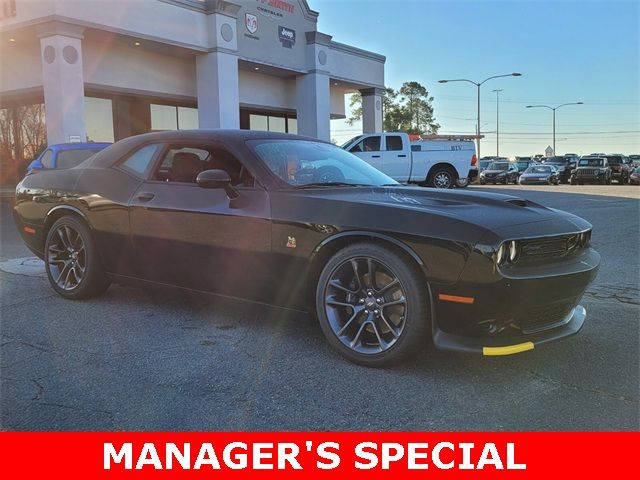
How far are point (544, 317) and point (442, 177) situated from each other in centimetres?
1670

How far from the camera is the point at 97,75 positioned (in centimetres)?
1798

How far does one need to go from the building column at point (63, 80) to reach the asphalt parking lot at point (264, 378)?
12.6m

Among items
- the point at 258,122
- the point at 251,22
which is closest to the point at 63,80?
the point at 251,22

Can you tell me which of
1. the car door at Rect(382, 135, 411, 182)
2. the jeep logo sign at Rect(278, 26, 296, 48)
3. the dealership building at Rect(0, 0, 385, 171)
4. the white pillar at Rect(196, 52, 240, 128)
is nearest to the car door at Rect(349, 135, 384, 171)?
the car door at Rect(382, 135, 411, 182)

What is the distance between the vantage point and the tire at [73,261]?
4699mm

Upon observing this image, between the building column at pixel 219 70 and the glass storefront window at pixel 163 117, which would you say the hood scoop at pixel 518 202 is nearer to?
the building column at pixel 219 70

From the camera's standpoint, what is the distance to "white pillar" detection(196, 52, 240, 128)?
19688mm

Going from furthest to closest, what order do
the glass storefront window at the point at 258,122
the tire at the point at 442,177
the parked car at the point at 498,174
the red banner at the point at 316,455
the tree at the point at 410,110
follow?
the tree at the point at 410,110 < the parked car at the point at 498,174 < the glass storefront window at the point at 258,122 < the tire at the point at 442,177 < the red banner at the point at 316,455

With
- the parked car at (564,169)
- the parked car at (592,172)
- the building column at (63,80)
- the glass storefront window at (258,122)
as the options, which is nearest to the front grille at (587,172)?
the parked car at (592,172)

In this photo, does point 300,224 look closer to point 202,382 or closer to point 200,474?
point 202,382

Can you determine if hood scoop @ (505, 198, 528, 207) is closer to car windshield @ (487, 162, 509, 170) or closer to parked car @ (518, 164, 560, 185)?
parked car @ (518, 164, 560, 185)

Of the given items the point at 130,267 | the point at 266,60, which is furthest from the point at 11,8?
the point at 130,267

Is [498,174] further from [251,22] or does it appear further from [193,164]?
[193,164]

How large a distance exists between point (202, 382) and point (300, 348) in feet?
2.51
